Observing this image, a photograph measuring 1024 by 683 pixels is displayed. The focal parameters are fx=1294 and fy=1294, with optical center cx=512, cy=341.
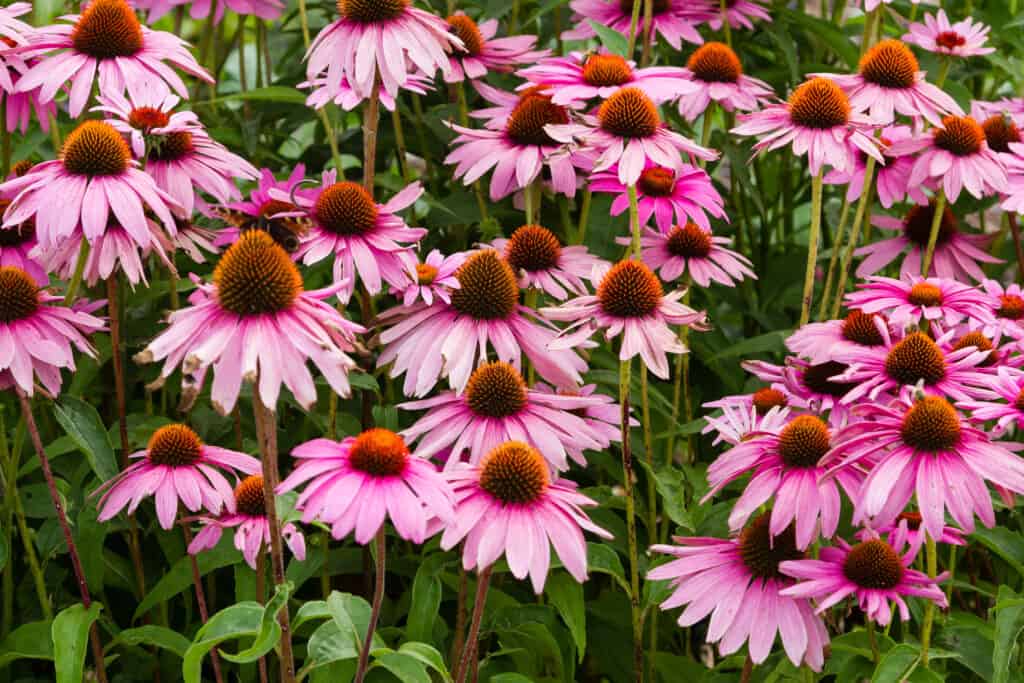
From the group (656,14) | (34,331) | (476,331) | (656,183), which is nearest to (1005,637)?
(476,331)

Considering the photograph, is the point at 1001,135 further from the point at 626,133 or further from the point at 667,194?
the point at 626,133

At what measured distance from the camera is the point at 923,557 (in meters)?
1.83

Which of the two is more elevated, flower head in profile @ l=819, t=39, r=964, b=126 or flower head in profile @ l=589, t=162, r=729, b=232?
flower head in profile @ l=819, t=39, r=964, b=126

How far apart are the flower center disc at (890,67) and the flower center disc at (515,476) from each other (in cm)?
111

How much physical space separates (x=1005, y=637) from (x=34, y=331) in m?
1.16

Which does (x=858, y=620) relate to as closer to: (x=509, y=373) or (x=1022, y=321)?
(x=1022, y=321)

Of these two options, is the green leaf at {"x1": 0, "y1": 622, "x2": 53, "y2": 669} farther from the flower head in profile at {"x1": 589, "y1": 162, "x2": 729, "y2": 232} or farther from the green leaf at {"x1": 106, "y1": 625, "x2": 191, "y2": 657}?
the flower head in profile at {"x1": 589, "y1": 162, "x2": 729, "y2": 232}

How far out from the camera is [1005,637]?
144 centimetres

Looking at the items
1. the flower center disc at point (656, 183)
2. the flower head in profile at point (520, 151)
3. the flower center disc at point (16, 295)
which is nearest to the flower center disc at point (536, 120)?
the flower head in profile at point (520, 151)

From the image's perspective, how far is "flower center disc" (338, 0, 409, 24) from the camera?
168 centimetres

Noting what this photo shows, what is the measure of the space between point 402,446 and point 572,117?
757 mm

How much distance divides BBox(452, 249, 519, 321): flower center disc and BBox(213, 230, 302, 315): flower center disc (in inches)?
18.2

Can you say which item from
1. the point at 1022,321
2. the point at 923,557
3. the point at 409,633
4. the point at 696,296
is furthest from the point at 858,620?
the point at 409,633

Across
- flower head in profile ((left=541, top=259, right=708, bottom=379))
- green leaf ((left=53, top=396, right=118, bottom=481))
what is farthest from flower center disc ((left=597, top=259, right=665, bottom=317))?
green leaf ((left=53, top=396, right=118, bottom=481))
